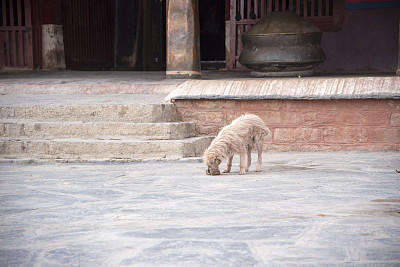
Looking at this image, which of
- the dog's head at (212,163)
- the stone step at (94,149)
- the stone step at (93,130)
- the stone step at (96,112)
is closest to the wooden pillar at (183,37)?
the stone step at (96,112)

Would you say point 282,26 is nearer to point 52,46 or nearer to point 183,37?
point 183,37

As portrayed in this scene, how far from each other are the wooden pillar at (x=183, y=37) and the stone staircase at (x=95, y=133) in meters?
1.20

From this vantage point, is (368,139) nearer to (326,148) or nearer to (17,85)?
(326,148)

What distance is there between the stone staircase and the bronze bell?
209 cm

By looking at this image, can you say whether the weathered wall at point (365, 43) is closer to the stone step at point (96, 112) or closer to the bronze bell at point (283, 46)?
the bronze bell at point (283, 46)

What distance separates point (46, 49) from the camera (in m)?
11.2

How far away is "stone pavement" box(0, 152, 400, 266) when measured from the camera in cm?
245

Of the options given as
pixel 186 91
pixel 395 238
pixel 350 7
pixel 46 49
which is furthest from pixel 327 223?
pixel 46 49

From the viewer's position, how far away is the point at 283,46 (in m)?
7.85

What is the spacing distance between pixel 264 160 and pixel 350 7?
4.61m

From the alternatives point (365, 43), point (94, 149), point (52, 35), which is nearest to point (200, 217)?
point (94, 149)

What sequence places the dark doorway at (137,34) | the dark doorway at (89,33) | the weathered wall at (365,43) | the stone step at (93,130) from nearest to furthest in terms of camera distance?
the stone step at (93,130), the weathered wall at (365,43), the dark doorway at (89,33), the dark doorway at (137,34)

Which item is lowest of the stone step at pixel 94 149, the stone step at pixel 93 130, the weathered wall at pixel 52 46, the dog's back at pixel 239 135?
the stone step at pixel 94 149

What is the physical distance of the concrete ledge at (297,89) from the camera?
5.92 metres
